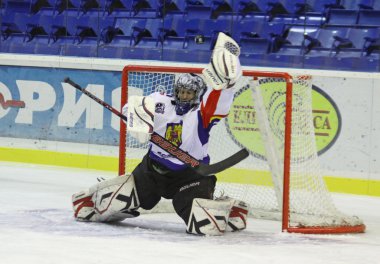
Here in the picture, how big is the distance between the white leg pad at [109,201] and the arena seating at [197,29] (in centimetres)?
270

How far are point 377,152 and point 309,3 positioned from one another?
1542 millimetres

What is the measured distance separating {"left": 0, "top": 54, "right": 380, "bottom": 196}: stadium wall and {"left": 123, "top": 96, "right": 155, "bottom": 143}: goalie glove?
97.7 inches

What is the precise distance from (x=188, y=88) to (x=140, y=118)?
28 centimetres

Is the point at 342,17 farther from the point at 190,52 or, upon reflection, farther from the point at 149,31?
the point at 149,31

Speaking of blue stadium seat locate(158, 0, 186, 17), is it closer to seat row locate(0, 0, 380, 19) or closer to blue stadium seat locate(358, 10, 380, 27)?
seat row locate(0, 0, 380, 19)

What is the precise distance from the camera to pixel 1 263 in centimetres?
340

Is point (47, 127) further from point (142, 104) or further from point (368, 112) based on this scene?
point (142, 104)

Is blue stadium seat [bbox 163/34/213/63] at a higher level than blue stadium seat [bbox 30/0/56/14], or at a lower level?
lower

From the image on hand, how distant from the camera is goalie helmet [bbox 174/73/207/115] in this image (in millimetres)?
4531

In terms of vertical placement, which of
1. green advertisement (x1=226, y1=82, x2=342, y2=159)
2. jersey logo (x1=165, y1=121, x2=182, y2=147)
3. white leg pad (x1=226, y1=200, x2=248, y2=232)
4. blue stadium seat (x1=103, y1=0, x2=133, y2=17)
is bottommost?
white leg pad (x1=226, y1=200, x2=248, y2=232)

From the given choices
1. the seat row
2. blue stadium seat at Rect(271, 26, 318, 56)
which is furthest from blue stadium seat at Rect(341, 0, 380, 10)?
blue stadium seat at Rect(271, 26, 318, 56)

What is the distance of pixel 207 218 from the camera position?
4473 mm

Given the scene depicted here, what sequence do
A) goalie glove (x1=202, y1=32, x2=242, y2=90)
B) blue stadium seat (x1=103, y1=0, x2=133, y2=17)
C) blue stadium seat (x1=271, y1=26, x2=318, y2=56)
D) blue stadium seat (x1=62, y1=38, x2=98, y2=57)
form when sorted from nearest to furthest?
goalie glove (x1=202, y1=32, x2=242, y2=90)
blue stadium seat (x1=271, y1=26, x2=318, y2=56)
blue stadium seat (x1=62, y1=38, x2=98, y2=57)
blue stadium seat (x1=103, y1=0, x2=133, y2=17)

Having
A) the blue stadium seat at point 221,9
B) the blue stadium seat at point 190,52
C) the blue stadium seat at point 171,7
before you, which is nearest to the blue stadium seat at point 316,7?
the blue stadium seat at point 221,9
